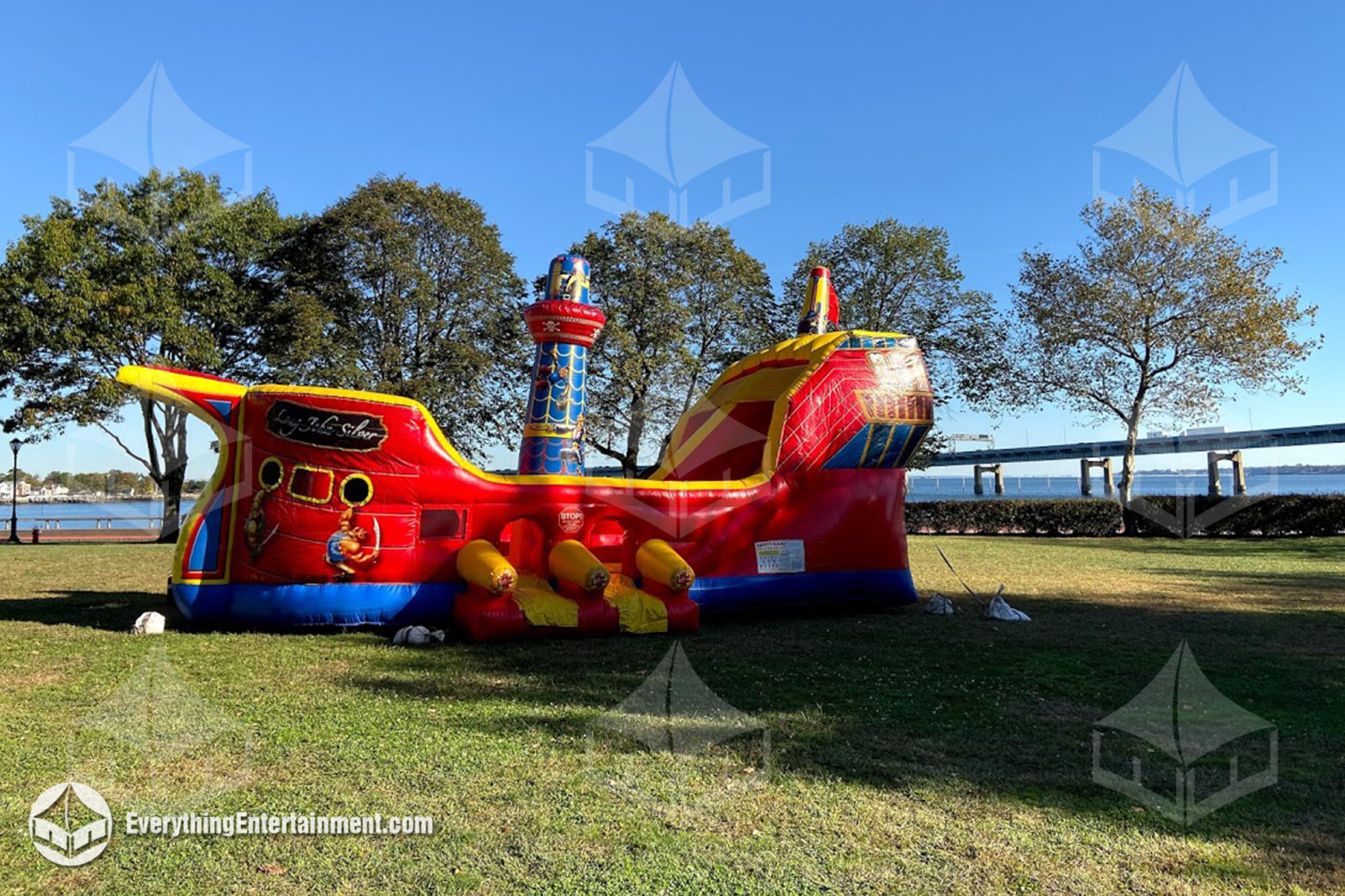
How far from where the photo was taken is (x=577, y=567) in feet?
22.7

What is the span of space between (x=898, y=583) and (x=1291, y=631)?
3556mm

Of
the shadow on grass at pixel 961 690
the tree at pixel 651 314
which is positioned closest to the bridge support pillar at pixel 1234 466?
the tree at pixel 651 314

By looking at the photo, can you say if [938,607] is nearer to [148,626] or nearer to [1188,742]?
[1188,742]

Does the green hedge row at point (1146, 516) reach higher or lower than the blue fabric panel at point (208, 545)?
lower

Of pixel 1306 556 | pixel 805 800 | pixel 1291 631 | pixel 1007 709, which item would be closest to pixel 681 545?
pixel 1007 709

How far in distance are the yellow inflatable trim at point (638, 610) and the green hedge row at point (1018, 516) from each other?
20.3m

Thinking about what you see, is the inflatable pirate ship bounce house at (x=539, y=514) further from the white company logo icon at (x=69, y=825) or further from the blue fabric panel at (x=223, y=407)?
the white company logo icon at (x=69, y=825)

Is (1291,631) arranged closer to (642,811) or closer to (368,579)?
(642,811)

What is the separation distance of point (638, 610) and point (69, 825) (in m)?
4.47

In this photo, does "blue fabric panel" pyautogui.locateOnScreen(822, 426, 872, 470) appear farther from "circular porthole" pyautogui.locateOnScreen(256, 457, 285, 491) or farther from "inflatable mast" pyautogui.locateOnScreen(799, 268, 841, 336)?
"circular porthole" pyautogui.locateOnScreen(256, 457, 285, 491)

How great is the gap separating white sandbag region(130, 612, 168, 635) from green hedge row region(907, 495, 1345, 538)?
22.6 meters

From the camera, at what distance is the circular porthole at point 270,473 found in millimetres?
6746

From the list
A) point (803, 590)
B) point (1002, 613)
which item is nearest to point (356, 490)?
point (803, 590)

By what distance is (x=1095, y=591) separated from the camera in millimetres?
10516
